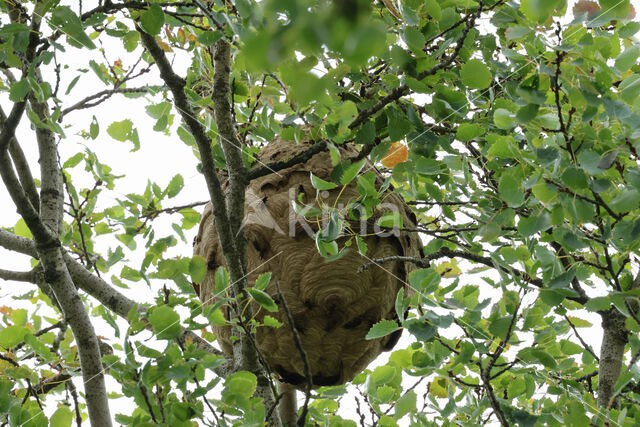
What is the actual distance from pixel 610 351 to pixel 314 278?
2.68 feet

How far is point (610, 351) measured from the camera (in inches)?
70.2

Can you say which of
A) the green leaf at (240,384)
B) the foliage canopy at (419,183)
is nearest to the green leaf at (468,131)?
the foliage canopy at (419,183)

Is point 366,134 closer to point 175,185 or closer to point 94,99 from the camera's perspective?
point 175,185

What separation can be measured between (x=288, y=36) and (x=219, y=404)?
1.15m

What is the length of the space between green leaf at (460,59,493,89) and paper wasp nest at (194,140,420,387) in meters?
0.35

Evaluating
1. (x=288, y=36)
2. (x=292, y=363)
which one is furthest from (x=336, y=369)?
(x=288, y=36)

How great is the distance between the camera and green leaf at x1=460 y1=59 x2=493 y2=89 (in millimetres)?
1247

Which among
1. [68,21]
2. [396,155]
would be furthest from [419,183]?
[68,21]

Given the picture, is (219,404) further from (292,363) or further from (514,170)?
(514,170)

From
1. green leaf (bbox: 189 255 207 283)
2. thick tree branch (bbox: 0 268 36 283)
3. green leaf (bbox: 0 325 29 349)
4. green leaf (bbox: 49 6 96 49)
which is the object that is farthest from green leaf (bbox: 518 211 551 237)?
thick tree branch (bbox: 0 268 36 283)

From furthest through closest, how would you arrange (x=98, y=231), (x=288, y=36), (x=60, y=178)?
1. (x=98, y=231)
2. (x=60, y=178)
3. (x=288, y=36)

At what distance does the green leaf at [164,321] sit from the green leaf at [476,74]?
2.18 ft

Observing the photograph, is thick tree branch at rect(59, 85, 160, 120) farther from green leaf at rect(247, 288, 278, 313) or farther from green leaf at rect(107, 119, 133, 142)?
green leaf at rect(247, 288, 278, 313)

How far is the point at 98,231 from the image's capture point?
2178mm
